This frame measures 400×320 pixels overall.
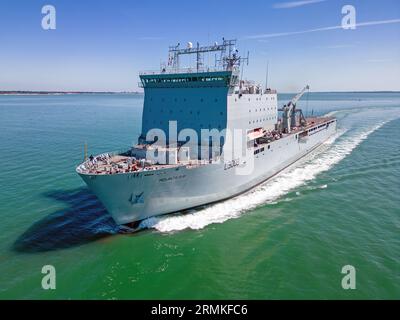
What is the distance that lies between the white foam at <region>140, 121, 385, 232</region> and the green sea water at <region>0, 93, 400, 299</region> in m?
0.10

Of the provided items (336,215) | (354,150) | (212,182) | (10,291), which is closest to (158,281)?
(10,291)

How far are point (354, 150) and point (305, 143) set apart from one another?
22.9 ft

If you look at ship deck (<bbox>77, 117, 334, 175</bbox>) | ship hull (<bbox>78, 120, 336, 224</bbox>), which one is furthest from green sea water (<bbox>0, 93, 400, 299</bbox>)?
ship deck (<bbox>77, 117, 334, 175</bbox>)

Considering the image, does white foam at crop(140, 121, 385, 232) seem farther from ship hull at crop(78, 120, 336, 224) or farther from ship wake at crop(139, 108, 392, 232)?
ship hull at crop(78, 120, 336, 224)

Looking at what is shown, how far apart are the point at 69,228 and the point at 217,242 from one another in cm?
926

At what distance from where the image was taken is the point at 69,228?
19.4 meters

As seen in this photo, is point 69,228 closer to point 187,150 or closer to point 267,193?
point 187,150

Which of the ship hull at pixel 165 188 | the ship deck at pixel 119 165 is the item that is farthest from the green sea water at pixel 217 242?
the ship deck at pixel 119 165

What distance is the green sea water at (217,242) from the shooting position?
46.1 feet

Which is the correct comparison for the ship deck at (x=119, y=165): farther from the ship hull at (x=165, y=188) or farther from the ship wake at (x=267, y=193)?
the ship wake at (x=267, y=193)

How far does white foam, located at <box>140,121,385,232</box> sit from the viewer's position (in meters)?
20.2
